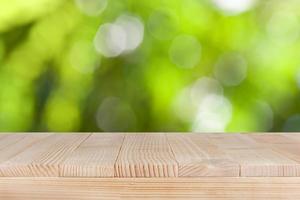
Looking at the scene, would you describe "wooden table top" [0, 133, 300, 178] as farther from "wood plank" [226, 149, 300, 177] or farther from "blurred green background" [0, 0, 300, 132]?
"blurred green background" [0, 0, 300, 132]

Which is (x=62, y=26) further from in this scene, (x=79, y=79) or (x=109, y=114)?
(x=109, y=114)

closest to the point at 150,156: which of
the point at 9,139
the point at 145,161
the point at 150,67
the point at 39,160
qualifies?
the point at 145,161

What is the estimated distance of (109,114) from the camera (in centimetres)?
193

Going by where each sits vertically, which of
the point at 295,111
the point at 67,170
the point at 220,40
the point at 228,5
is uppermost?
the point at 228,5

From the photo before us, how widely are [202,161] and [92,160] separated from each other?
0.51ft

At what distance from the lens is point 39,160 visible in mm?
805

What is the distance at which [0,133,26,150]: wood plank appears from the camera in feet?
3.37

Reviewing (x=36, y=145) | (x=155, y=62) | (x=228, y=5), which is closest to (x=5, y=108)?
(x=155, y=62)

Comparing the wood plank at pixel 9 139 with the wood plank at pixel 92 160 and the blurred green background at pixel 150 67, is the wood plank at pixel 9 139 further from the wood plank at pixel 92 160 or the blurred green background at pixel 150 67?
the blurred green background at pixel 150 67

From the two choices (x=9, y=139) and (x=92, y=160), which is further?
(x=9, y=139)

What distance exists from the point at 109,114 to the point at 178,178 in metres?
1.19

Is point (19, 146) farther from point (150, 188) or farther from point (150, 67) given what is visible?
point (150, 67)

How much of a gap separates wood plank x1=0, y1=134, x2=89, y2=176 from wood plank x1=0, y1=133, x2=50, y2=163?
0.04 ft

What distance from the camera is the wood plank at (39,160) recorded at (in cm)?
76
